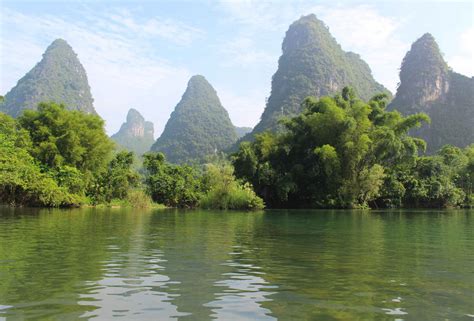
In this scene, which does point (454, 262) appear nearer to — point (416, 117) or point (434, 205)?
point (416, 117)

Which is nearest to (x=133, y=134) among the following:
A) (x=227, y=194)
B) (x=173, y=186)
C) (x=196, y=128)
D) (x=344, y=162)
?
(x=196, y=128)

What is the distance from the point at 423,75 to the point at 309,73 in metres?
24.6

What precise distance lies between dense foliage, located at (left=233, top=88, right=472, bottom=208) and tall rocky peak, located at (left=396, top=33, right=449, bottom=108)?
2207 inches

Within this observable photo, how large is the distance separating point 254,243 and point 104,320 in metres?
6.44

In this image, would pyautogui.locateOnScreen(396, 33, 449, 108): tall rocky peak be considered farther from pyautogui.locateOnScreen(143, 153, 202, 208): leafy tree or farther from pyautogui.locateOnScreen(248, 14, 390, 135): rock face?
pyautogui.locateOnScreen(143, 153, 202, 208): leafy tree

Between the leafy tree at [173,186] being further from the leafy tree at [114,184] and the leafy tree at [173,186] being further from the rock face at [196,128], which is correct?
the rock face at [196,128]

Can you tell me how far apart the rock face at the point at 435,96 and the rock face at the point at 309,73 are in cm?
1232

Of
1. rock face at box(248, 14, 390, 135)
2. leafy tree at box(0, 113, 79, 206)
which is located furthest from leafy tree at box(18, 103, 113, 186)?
rock face at box(248, 14, 390, 135)

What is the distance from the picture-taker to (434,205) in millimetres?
41625

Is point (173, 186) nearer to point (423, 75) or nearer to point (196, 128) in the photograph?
point (423, 75)

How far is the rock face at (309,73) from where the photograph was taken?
9819 cm

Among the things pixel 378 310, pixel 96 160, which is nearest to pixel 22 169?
pixel 96 160

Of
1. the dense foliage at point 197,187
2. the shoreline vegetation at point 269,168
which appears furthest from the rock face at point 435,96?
the dense foliage at point 197,187

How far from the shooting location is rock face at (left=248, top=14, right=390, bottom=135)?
98.2 meters
